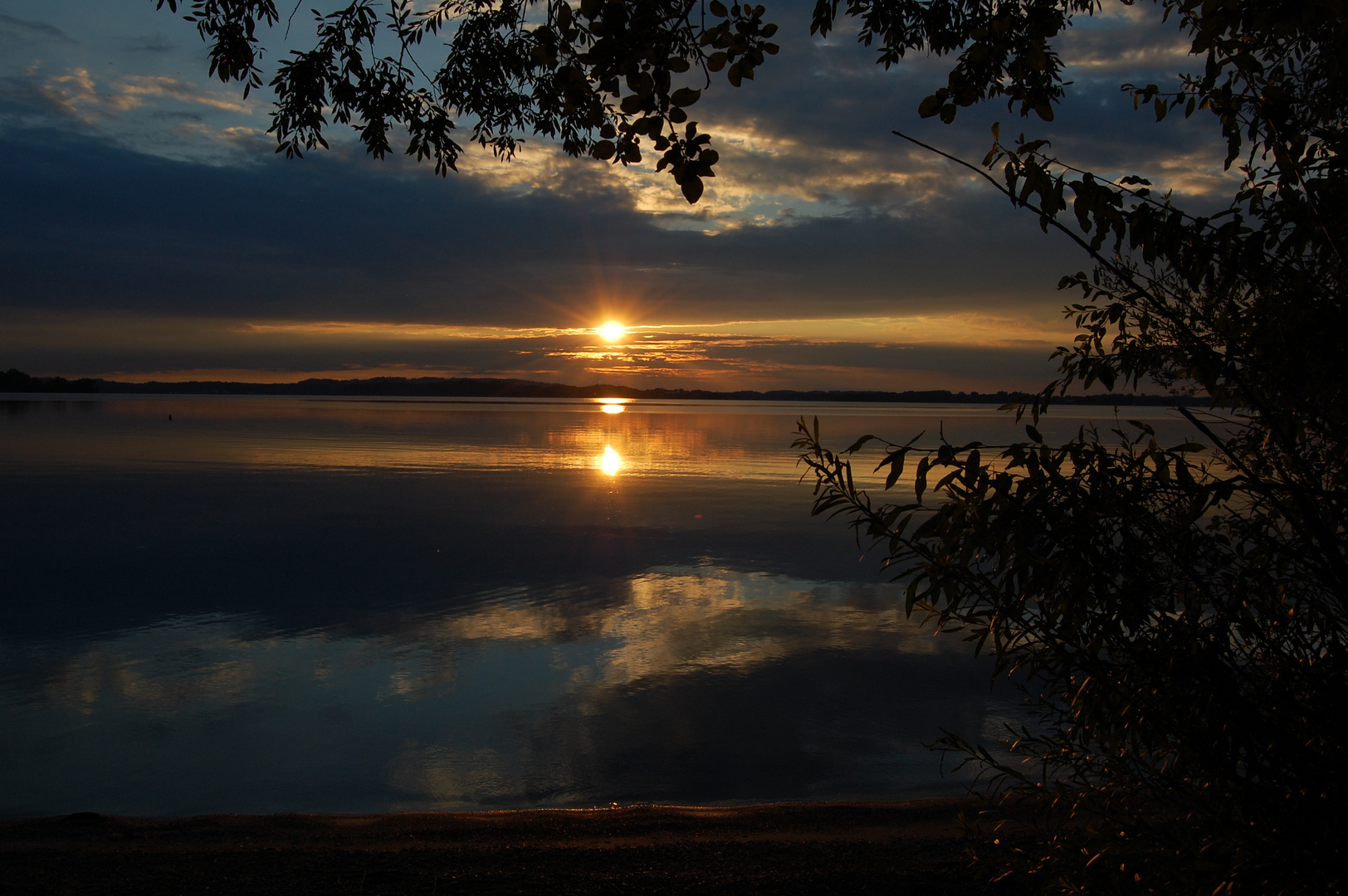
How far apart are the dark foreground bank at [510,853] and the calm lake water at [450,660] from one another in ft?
1.45

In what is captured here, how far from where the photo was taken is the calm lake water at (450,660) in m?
6.71

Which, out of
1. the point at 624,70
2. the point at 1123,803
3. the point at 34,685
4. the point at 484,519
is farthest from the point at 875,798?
the point at 484,519

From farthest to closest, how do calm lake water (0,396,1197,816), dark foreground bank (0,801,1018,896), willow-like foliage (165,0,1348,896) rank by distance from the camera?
calm lake water (0,396,1197,816) → dark foreground bank (0,801,1018,896) → willow-like foliage (165,0,1348,896)

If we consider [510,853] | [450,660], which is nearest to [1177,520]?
[510,853]

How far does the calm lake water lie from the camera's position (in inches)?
264

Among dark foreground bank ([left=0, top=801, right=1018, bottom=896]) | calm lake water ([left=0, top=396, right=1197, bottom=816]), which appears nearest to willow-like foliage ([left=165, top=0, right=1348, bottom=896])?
dark foreground bank ([left=0, top=801, right=1018, bottom=896])

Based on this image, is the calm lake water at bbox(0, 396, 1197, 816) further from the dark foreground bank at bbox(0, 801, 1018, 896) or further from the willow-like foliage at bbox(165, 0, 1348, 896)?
the willow-like foliage at bbox(165, 0, 1348, 896)

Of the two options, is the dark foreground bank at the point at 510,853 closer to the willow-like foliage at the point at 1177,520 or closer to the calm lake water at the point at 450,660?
the calm lake water at the point at 450,660

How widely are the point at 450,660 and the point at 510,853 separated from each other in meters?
4.25

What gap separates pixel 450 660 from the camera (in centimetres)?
930

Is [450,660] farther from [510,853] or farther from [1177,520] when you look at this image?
[1177,520]

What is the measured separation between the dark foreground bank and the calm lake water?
1.45 feet

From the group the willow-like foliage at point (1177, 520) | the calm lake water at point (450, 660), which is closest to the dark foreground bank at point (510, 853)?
the calm lake water at point (450, 660)

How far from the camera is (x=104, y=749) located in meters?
7.06
